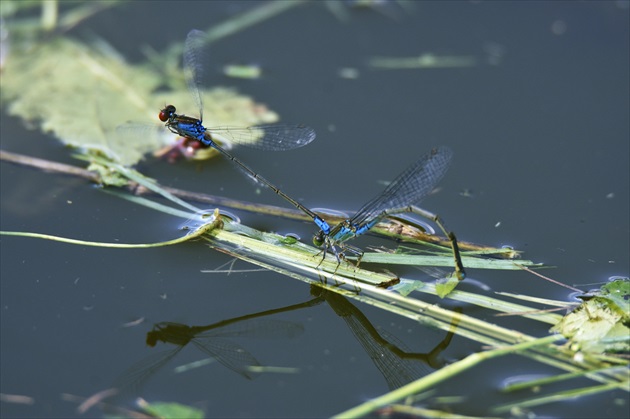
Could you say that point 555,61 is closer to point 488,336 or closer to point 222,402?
point 488,336

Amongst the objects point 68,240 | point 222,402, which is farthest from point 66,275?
point 222,402

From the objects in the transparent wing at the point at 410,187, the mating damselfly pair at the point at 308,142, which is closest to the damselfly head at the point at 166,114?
the mating damselfly pair at the point at 308,142

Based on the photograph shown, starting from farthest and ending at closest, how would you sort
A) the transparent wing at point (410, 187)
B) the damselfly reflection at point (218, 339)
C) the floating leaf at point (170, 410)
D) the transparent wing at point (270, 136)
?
the transparent wing at point (270, 136)
the transparent wing at point (410, 187)
the damselfly reflection at point (218, 339)
the floating leaf at point (170, 410)

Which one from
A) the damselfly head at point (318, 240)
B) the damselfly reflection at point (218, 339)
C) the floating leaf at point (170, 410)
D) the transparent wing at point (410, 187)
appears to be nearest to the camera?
the floating leaf at point (170, 410)

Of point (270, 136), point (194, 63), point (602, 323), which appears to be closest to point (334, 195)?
Answer: point (270, 136)

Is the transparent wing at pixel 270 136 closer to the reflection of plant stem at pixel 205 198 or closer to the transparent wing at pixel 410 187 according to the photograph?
the reflection of plant stem at pixel 205 198

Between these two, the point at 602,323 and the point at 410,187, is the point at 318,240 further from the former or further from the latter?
the point at 602,323
